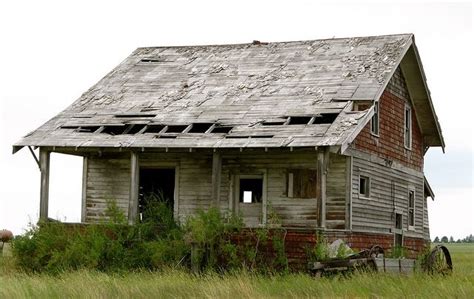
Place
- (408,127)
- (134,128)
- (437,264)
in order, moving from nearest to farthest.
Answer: (437,264) → (134,128) → (408,127)

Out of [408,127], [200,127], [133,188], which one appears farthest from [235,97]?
[408,127]

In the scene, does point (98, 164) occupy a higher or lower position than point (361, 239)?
higher

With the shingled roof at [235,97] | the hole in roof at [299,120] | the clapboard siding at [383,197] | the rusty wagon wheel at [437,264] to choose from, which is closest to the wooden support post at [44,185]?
the shingled roof at [235,97]

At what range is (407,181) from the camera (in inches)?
1220

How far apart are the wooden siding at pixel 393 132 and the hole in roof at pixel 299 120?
1.77 meters

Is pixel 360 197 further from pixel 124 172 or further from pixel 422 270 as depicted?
pixel 124 172

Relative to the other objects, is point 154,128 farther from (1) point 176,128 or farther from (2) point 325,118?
(2) point 325,118

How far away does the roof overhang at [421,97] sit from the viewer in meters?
29.8

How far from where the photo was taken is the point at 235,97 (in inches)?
1093

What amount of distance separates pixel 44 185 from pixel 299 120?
7.02 m

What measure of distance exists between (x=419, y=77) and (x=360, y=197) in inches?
223

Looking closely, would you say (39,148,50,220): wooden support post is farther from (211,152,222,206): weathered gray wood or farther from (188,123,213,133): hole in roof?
(211,152,222,206): weathered gray wood

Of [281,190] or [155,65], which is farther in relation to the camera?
[155,65]

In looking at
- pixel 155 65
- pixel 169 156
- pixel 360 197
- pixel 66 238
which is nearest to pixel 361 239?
pixel 360 197
